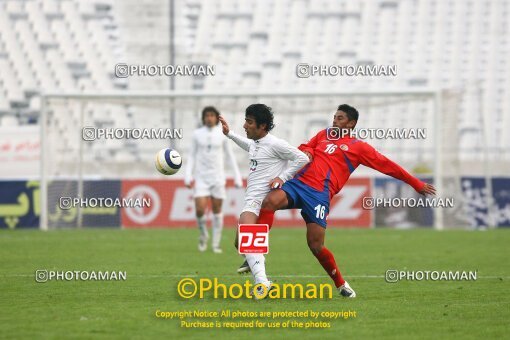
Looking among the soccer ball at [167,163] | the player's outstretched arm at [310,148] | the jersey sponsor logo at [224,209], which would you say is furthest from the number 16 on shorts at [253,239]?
the jersey sponsor logo at [224,209]

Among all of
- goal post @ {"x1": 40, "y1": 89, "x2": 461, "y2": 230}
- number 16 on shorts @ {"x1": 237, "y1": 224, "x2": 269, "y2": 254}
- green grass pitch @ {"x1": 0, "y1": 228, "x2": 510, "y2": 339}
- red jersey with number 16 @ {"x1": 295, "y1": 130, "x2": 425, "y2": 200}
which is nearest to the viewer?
green grass pitch @ {"x1": 0, "y1": 228, "x2": 510, "y2": 339}

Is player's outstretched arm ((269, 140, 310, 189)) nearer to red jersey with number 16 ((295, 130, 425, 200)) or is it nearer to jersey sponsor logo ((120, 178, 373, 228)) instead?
red jersey with number 16 ((295, 130, 425, 200))

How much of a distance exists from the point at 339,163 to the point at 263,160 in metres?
0.84

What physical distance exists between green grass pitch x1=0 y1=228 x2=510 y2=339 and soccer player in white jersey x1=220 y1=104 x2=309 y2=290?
1.22m

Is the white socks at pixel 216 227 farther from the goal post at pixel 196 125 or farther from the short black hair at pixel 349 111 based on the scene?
the goal post at pixel 196 125

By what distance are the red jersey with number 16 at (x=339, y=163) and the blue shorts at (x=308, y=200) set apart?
66mm

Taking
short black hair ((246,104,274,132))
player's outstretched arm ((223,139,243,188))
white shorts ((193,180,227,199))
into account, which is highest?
short black hair ((246,104,274,132))

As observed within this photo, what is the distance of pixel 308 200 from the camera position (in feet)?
30.8

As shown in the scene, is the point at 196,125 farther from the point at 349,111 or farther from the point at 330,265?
the point at 330,265

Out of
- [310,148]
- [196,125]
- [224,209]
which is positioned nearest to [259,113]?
[310,148]

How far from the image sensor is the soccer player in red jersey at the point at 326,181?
9.38 metres

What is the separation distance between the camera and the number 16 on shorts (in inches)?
357

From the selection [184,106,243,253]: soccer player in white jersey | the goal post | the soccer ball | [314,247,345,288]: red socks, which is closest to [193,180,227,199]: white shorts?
[184,106,243,253]: soccer player in white jersey

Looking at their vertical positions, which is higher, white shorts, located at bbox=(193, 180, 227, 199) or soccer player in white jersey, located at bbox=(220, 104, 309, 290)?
soccer player in white jersey, located at bbox=(220, 104, 309, 290)
